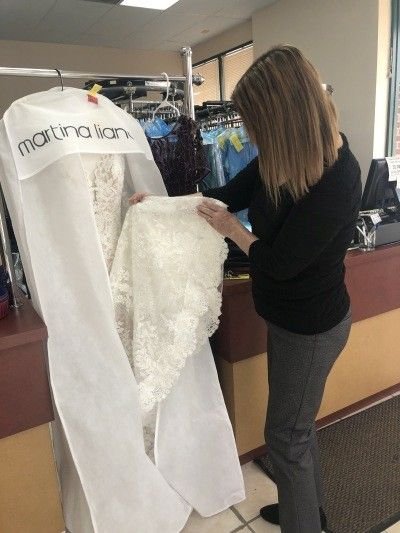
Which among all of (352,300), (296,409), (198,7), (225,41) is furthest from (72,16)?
(296,409)

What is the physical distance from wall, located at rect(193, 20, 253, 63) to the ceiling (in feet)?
0.37

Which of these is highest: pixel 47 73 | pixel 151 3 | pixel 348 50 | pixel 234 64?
pixel 151 3

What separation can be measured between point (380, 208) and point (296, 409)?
4.39 ft

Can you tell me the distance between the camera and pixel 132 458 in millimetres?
1309

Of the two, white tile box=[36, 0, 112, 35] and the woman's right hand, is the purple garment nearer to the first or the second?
the woman's right hand

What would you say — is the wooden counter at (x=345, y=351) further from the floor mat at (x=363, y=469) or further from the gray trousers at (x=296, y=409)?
the gray trousers at (x=296, y=409)

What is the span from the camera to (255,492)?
1688 millimetres

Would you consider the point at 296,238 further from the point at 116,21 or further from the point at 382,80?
the point at 116,21

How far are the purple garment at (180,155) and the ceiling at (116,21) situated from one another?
3.44 metres

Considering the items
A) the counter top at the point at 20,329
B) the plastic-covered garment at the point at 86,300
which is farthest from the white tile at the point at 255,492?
the counter top at the point at 20,329

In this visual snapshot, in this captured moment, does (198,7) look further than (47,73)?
Yes

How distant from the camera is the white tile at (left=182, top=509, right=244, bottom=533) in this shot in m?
1.53

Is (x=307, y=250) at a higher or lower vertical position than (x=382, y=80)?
lower

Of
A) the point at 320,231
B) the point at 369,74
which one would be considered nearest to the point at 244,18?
the point at 369,74
